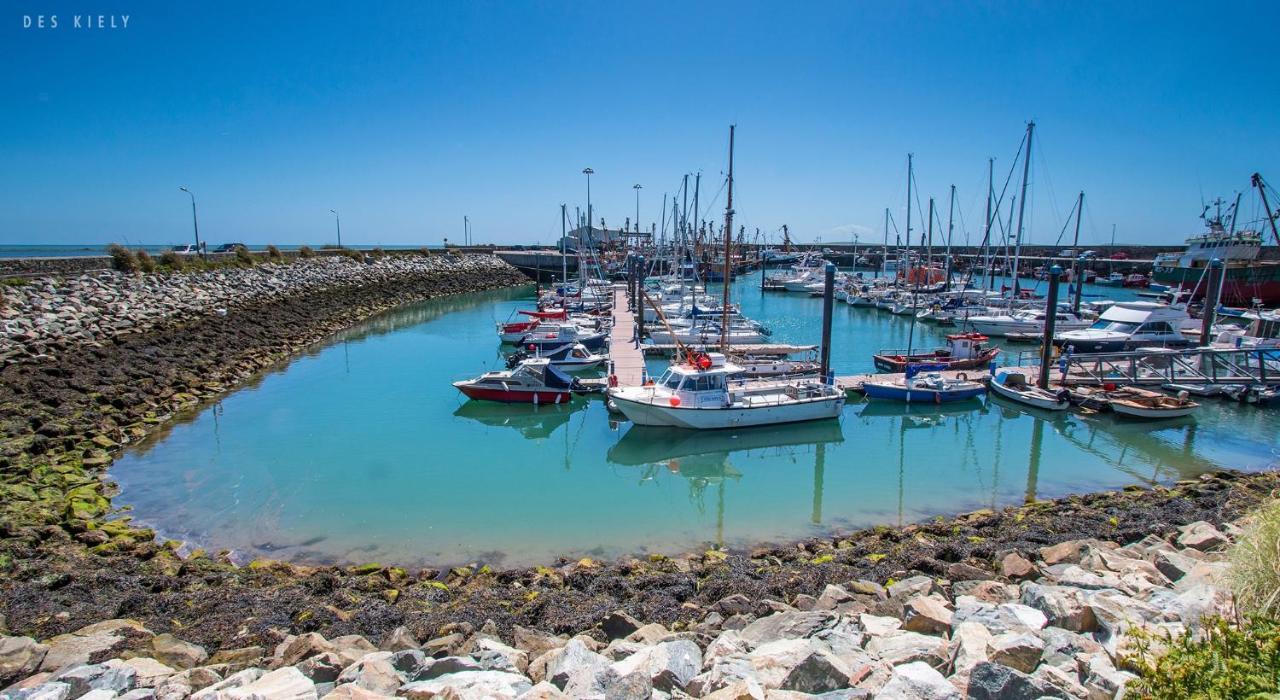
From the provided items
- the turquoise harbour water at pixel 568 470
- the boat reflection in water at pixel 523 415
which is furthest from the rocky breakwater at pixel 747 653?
the boat reflection in water at pixel 523 415

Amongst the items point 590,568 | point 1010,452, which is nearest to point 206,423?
point 590,568

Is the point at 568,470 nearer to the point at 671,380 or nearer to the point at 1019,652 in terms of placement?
the point at 671,380

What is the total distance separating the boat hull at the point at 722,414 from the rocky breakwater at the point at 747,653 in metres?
11.9

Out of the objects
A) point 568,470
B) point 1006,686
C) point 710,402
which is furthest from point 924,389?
point 1006,686

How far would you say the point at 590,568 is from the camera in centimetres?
1262

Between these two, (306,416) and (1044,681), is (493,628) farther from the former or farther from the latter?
(306,416)

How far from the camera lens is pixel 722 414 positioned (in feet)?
71.8

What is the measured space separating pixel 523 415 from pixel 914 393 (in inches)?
604

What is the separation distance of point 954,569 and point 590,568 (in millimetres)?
6422

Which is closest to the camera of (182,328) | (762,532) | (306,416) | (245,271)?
(762,532)

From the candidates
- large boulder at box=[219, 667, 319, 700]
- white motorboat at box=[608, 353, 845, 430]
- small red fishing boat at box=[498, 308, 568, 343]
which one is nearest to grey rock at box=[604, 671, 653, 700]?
large boulder at box=[219, 667, 319, 700]

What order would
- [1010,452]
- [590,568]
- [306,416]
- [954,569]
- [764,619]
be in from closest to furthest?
1. [764,619]
2. [954,569]
3. [590,568]
4. [1010,452]
5. [306,416]

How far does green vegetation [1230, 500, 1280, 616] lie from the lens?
19.8ft

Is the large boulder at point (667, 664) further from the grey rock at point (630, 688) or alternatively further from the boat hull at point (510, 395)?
the boat hull at point (510, 395)
